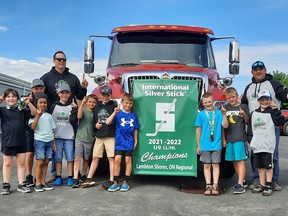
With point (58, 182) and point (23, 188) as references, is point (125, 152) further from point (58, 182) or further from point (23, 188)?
point (23, 188)

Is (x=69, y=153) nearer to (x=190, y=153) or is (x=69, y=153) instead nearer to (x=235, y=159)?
(x=190, y=153)

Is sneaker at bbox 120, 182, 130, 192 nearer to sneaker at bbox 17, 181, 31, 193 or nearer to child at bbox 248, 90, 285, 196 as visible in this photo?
sneaker at bbox 17, 181, 31, 193

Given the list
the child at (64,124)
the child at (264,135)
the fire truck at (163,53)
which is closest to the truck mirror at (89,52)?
the fire truck at (163,53)

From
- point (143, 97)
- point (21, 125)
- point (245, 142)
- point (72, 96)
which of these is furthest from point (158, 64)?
point (21, 125)

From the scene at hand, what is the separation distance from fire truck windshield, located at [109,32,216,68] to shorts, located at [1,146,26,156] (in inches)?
99.5

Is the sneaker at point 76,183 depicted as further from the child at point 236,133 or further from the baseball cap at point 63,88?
the child at point 236,133

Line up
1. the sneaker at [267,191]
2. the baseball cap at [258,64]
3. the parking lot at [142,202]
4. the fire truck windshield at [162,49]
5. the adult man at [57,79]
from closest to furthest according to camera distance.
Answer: the parking lot at [142,202]
the sneaker at [267,191]
the baseball cap at [258,64]
the adult man at [57,79]
the fire truck windshield at [162,49]

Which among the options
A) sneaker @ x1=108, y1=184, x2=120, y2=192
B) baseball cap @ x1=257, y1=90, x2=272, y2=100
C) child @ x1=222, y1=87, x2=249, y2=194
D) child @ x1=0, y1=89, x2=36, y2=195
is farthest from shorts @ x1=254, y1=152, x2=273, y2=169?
child @ x1=0, y1=89, x2=36, y2=195

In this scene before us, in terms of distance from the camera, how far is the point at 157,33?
7695 mm

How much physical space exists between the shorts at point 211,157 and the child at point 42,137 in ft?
7.87

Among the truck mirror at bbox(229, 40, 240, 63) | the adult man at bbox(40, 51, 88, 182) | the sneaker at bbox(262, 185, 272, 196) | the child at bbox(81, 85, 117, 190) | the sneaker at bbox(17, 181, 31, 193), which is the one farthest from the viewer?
the truck mirror at bbox(229, 40, 240, 63)

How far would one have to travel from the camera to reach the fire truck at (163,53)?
6840 millimetres

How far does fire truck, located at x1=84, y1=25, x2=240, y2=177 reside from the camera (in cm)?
684

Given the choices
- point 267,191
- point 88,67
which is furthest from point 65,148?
point 267,191
